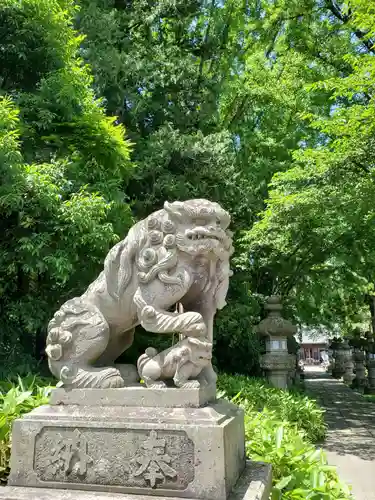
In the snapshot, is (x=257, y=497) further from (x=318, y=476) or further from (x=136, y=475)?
(x=318, y=476)

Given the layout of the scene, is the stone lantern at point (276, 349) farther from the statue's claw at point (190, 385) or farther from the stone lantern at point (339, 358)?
the stone lantern at point (339, 358)

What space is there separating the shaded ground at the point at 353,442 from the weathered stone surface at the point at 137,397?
10.4ft

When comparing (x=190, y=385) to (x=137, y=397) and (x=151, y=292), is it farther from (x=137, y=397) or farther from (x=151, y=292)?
(x=151, y=292)

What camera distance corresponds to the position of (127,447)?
2449mm

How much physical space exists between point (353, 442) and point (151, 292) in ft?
19.5

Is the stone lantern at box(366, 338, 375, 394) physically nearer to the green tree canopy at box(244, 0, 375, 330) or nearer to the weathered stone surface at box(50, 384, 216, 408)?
the green tree canopy at box(244, 0, 375, 330)

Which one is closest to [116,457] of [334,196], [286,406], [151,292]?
[151,292]

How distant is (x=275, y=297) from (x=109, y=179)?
4.67 meters

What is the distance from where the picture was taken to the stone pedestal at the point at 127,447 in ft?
7.68

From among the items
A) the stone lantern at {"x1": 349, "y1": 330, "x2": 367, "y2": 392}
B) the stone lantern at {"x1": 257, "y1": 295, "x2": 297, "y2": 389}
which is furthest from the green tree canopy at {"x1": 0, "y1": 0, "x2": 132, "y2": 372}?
the stone lantern at {"x1": 349, "y1": 330, "x2": 367, "y2": 392}

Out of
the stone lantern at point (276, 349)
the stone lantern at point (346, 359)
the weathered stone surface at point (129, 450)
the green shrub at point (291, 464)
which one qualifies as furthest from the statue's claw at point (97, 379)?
the stone lantern at point (346, 359)

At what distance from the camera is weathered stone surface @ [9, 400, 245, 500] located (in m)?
2.33

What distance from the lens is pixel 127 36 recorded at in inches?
396

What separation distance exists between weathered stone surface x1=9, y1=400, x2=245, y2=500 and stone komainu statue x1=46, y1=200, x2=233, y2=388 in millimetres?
233
